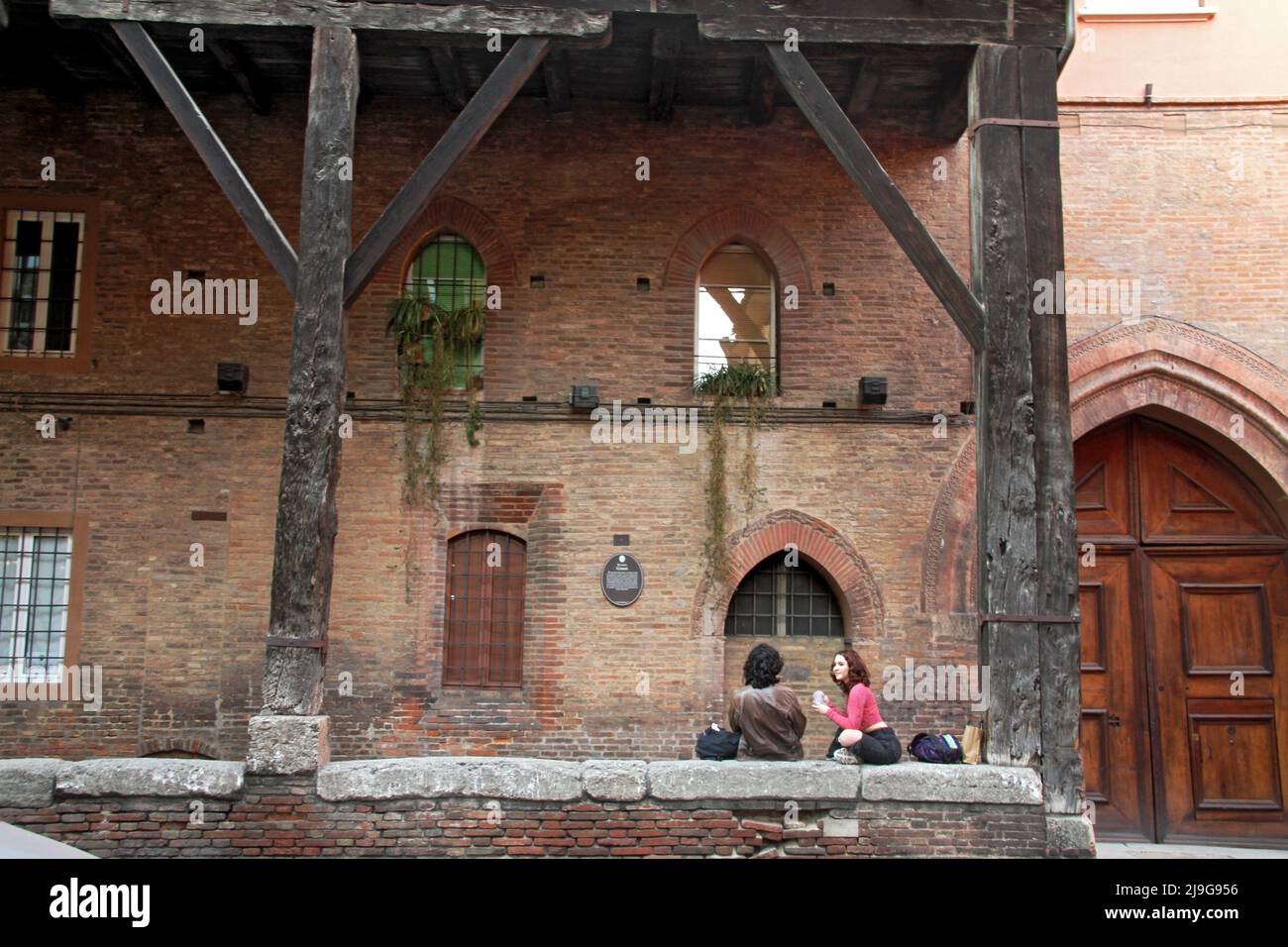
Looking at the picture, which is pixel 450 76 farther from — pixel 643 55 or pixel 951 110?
pixel 951 110

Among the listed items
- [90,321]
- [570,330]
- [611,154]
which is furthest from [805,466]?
[90,321]

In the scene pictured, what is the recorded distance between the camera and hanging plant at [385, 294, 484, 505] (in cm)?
1081

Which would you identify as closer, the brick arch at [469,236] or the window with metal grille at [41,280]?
the window with metal grille at [41,280]

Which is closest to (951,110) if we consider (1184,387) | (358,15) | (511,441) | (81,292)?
(1184,387)

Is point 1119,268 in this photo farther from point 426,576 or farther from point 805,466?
point 426,576

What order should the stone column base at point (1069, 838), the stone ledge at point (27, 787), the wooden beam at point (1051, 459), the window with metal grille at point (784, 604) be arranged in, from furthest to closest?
the window with metal grille at point (784, 604), the wooden beam at point (1051, 459), the stone column base at point (1069, 838), the stone ledge at point (27, 787)

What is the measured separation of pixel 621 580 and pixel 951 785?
4013 millimetres

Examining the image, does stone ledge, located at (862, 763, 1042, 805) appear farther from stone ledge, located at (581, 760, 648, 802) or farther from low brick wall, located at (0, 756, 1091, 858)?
stone ledge, located at (581, 760, 648, 802)

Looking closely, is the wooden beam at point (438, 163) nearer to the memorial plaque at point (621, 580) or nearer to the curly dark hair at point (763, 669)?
the curly dark hair at point (763, 669)


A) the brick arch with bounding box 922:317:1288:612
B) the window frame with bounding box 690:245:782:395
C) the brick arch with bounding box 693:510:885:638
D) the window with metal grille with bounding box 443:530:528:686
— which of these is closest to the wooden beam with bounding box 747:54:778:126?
the window frame with bounding box 690:245:782:395

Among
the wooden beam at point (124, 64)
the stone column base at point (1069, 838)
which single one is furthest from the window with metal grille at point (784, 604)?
the wooden beam at point (124, 64)

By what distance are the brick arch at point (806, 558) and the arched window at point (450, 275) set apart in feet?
9.69

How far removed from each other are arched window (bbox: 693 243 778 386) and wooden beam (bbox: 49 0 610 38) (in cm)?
341

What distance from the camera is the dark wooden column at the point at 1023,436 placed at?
770 centimetres
